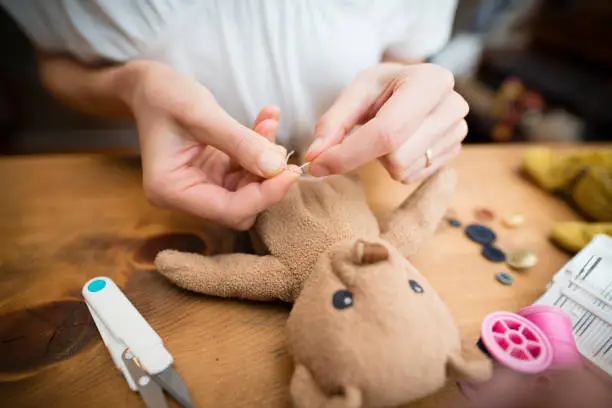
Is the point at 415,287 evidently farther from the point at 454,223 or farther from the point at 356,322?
the point at 454,223

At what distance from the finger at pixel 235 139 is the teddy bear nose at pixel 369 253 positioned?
164 mm

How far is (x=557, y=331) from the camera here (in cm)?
42

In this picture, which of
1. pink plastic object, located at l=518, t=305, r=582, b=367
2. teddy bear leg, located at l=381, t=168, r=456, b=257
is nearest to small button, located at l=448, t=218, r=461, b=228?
teddy bear leg, located at l=381, t=168, r=456, b=257

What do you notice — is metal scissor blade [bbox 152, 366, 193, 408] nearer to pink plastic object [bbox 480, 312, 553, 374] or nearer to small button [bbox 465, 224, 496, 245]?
pink plastic object [bbox 480, 312, 553, 374]

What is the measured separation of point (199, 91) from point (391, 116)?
9.9 inches

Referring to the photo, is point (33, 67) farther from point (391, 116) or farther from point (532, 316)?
point (532, 316)

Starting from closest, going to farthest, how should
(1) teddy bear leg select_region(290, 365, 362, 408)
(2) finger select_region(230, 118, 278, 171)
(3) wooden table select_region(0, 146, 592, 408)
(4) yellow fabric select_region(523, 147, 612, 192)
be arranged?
(1) teddy bear leg select_region(290, 365, 362, 408) < (3) wooden table select_region(0, 146, 592, 408) < (2) finger select_region(230, 118, 278, 171) < (4) yellow fabric select_region(523, 147, 612, 192)

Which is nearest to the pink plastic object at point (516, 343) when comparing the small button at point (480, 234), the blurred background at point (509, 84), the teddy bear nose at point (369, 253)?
the teddy bear nose at point (369, 253)

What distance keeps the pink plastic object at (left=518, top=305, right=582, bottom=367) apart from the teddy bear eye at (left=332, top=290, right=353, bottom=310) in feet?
0.67

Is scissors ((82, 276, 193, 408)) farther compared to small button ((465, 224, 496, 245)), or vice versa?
small button ((465, 224, 496, 245))

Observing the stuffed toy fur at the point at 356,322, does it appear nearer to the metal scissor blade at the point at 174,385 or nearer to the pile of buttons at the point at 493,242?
the metal scissor blade at the point at 174,385

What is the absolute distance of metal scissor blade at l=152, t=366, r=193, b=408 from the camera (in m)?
0.40

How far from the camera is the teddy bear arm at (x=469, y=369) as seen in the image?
342 millimetres

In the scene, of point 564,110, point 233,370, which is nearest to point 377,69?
point 233,370
